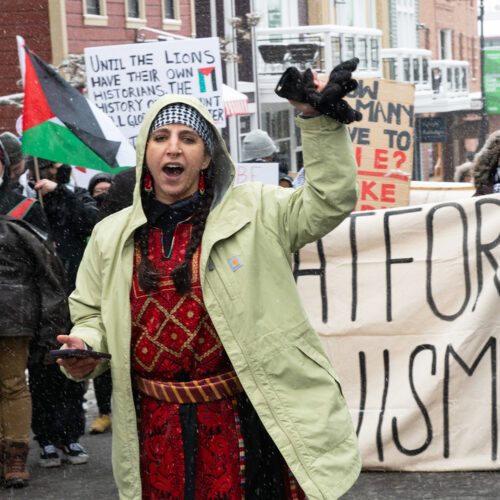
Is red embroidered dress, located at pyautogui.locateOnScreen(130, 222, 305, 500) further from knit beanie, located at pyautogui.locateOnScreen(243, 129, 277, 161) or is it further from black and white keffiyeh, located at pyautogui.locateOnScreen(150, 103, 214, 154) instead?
knit beanie, located at pyautogui.locateOnScreen(243, 129, 277, 161)

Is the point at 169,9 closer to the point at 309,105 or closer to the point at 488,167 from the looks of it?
the point at 488,167

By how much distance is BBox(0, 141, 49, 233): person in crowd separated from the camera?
6.05m

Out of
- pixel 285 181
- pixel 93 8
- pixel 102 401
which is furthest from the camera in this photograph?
pixel 93 8

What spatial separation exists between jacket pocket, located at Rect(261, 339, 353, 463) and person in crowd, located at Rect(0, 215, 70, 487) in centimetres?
285

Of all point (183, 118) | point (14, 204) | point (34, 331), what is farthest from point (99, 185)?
point (183, 118)

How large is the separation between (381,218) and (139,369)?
2951mm

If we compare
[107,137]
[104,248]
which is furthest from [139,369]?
[107,137]

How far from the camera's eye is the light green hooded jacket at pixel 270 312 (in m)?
3.19

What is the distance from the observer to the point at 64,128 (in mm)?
7422

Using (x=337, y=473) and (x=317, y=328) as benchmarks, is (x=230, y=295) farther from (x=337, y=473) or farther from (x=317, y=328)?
(x=317, y=328)

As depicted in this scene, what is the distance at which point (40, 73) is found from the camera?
24.9ft

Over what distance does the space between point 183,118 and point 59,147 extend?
4.05 m

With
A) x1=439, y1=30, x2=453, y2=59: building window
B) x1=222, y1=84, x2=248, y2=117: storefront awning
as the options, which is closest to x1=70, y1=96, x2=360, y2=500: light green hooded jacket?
x1=222, y1=84, x2=248, y2=117: storefront awning

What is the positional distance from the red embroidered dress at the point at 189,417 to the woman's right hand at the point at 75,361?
0.52ft
